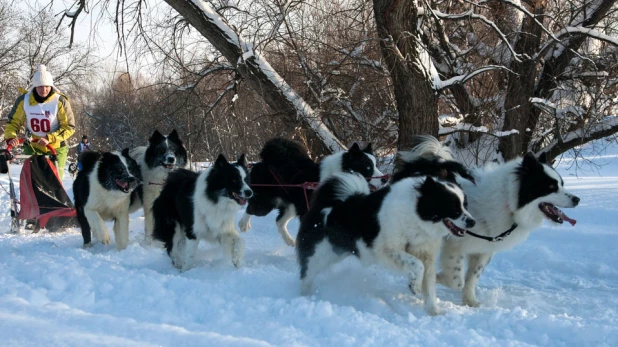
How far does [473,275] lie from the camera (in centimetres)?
522

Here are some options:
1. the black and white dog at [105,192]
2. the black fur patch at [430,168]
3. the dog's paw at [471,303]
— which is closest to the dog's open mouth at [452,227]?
the dog's paw at [471,303]

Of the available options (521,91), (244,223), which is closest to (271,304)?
(244,223)

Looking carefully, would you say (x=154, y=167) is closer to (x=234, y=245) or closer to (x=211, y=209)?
(x=211, y=209)

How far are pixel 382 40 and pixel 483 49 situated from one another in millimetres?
3245

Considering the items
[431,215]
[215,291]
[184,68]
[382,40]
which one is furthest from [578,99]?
[215,291]

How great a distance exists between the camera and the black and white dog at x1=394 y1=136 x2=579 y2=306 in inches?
190

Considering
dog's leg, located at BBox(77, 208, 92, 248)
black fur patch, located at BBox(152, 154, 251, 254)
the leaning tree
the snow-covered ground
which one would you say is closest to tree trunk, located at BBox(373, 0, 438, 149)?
the leaning tree

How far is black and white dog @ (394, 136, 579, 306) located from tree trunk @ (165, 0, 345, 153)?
13.8 ft

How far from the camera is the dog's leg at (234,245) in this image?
5730 millimetres

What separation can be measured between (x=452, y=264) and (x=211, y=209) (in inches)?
102

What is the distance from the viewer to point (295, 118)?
9.30 metres

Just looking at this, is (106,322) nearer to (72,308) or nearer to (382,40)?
(72,308)

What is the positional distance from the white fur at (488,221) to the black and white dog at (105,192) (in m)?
4.03

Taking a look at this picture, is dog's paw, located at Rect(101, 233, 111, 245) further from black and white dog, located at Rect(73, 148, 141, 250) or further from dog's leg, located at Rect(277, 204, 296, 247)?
dog's leg, located at Rect(277, 204, 296, 247)
